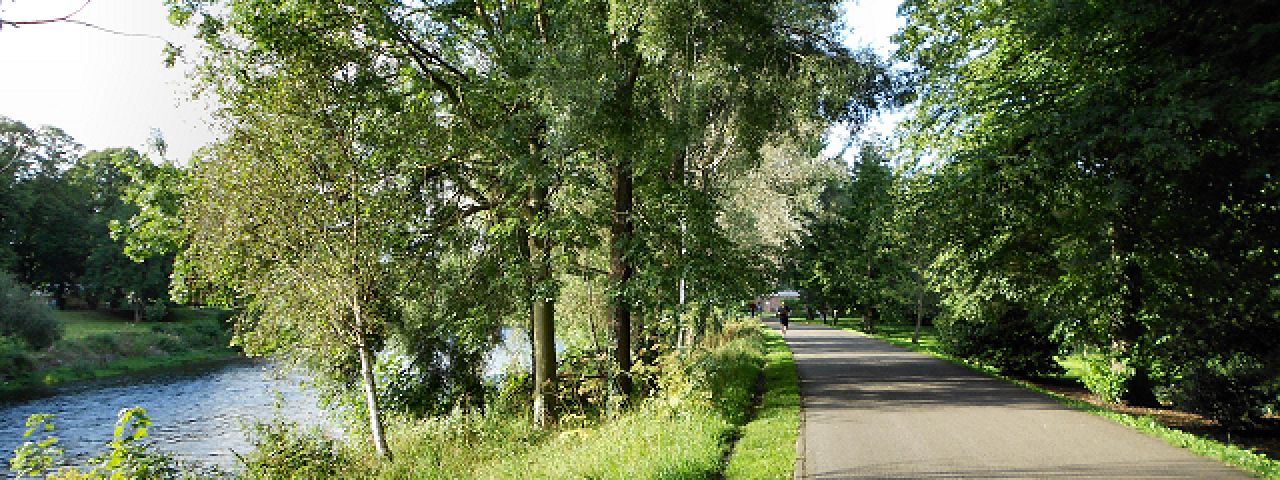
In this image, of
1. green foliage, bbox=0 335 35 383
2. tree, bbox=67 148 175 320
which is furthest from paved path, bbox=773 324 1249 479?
tree, bbox=67 148 175 320

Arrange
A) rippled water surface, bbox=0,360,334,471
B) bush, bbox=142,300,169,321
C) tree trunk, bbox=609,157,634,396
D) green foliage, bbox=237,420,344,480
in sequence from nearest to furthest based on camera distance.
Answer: green foliage, bbox=237,420,344,480 < tree trunk, bbox=609,157,634,396 < rippled water surface, bbox=0,360,334,471 < bush, bbox=142,300,169,321

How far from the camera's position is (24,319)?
34625 millimetres

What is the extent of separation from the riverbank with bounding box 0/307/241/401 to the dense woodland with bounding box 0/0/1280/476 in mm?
20034

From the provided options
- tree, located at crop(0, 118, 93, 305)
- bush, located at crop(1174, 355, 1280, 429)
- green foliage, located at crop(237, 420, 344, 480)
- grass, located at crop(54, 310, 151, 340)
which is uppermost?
tree, located at crop(0, 118, 93, 305)

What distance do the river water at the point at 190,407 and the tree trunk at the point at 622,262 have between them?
347 centimetres

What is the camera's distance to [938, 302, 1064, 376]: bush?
1964 cm

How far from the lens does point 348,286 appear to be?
37.7 ft

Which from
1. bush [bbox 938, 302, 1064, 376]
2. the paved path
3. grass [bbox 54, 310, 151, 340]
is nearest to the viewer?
the paved path

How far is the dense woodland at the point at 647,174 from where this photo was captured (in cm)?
1058

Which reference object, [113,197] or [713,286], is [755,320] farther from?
[113,197]

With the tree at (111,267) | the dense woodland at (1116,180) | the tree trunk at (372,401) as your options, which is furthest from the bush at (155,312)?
the dense woodland at (1116,180)

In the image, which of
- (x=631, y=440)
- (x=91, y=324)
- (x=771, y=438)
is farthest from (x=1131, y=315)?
(x=91, y=324)

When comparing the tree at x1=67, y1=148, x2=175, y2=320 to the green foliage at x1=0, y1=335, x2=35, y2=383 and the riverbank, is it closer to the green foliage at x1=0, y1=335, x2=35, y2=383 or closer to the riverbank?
the riverbank

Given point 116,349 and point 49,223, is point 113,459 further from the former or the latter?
point 49,223
